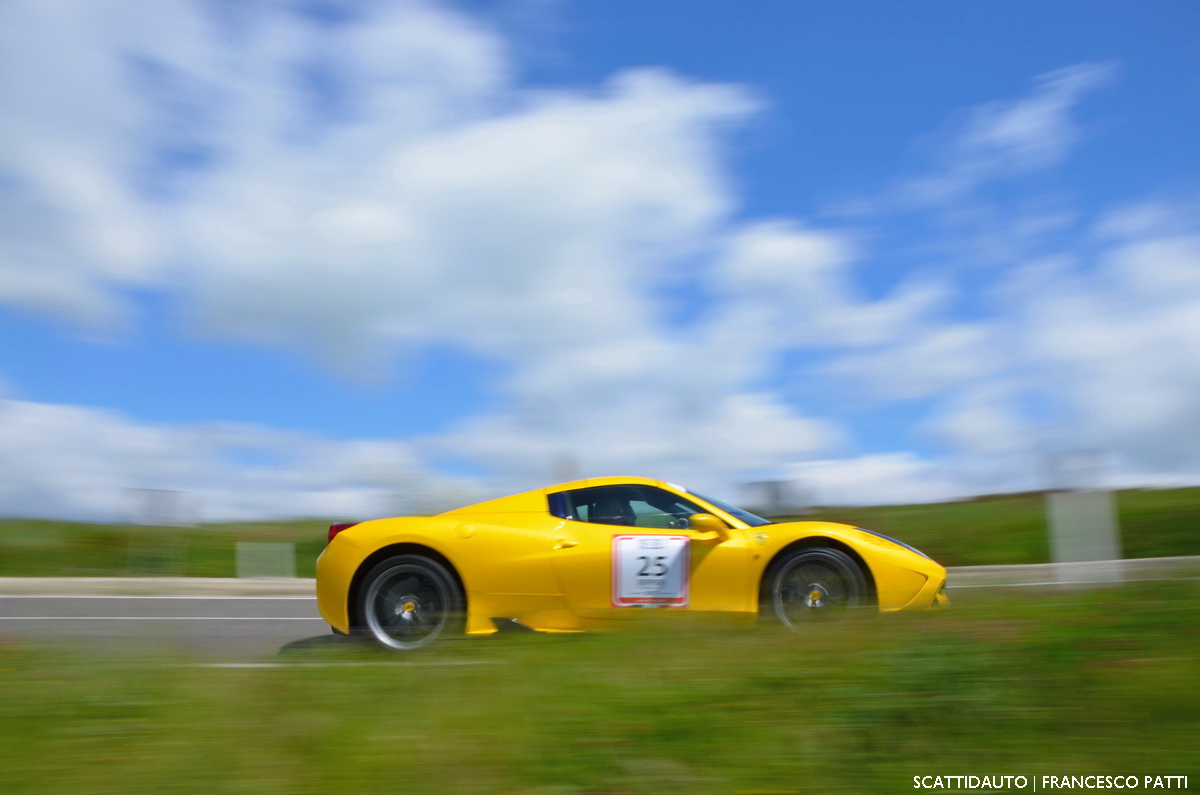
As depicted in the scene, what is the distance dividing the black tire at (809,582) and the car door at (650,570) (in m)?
0.15

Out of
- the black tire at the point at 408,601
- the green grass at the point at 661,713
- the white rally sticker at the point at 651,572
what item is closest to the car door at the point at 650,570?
the white rally sticker at the point at 651,572

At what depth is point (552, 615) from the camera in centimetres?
577

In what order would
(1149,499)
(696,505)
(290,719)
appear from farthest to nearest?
1. (1149,499)
2. (696,505)
3. (290,719)

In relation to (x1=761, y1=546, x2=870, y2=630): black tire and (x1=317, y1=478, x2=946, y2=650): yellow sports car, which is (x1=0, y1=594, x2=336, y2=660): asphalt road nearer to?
(x1=317, y1=478, x2=946, y2=650): yellow sports car

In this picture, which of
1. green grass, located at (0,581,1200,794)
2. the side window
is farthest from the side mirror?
green grass, located at (0,581,1200,794)

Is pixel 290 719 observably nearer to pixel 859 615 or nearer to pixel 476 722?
pixel 476 722

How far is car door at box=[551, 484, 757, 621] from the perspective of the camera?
5664 millimetres

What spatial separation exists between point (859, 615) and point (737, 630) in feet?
2.14

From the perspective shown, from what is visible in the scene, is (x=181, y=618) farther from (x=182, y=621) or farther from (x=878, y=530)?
(x=878, y=530)

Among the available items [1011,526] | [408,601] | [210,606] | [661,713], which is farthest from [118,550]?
[1011,526]

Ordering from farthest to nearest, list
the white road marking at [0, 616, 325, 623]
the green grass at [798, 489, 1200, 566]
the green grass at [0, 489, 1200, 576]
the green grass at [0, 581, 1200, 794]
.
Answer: the green grass at [0, 489, 1200, 576], the green grass at [798, 489, 1200, 566], the white road marking at [0, 616, 325, 623], the green grass at [0, 581, 1200, 794]

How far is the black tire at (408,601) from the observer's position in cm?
582

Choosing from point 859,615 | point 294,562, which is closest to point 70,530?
point 294,562

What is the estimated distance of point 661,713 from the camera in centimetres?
349
